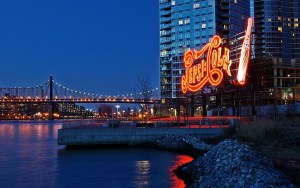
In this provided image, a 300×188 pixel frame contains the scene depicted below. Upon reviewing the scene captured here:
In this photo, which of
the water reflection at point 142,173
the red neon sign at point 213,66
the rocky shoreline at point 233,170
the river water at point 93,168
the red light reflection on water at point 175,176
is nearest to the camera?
the rocky shoreline at point 233,170

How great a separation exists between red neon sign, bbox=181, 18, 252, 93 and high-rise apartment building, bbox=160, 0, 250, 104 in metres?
101

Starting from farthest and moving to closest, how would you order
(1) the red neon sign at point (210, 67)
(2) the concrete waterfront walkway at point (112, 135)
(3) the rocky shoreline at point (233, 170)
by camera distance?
(1) the red neon sign at point (210, 67) < (2) the concrete waterfront walkway at point (112, 135) < (3) the rocky shoreline at point (233, 170)

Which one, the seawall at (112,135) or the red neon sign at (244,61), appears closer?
the seawall at (112,135)

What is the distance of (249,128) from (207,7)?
164 metres

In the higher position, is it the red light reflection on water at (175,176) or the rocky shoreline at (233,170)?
the rocky shoreline at (233,170)

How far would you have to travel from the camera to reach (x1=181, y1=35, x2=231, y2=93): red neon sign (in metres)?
68.5

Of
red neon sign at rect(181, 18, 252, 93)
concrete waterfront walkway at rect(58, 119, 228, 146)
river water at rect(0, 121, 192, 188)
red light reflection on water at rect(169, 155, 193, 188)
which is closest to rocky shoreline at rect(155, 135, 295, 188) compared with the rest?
red light reflection on water at rect(169, 155, 193, 188)

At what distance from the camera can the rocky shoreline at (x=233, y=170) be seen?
49.4ft

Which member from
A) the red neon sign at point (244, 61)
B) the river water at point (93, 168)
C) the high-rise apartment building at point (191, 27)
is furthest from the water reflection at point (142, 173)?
the high-rise apartment building at point (191, 27)

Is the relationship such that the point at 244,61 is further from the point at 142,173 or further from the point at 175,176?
the point at 175,176

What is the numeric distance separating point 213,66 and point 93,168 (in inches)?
1751

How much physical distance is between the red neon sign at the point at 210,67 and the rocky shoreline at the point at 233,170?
43767 millimetres

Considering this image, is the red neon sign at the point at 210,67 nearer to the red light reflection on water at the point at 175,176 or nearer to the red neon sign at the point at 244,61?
the red neon sign at the point at 244,61

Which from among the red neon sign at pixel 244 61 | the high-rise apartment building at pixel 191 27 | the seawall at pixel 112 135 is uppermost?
the high-rise apartment building at pixel 191 27
